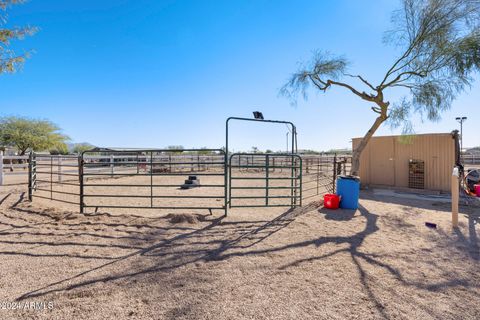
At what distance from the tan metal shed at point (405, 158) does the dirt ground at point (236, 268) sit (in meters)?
3.83

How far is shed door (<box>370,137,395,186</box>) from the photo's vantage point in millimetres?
8906

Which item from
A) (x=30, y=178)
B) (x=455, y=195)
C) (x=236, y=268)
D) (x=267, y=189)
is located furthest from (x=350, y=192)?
(x=30, y=178)

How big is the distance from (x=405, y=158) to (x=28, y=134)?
30814 mm

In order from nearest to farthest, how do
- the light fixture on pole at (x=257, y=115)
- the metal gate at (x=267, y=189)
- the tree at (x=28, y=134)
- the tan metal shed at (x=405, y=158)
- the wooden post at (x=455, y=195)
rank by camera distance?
1. the wooden post at (x=455, y=195)
2. the metal gate at (x=267, y=189)
3. the light fixture on pole at (x=257, y=115)
4. the tan metal shed at (x=405, y=158)
5. the tree at (x=28, y=134)

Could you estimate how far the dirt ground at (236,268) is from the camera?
2021 mm

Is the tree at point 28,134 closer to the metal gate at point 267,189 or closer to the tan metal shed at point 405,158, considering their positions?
the metal gate at point 267,189

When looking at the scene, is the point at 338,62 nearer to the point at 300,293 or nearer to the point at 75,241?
the point at 300,293

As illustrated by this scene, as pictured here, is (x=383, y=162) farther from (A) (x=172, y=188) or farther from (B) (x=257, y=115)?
(A) (x=172, y=188)

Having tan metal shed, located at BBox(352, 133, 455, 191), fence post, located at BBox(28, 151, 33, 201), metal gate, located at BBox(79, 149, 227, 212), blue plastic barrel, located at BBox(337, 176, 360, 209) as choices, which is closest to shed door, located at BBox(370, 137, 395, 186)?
tan metal shed, located at BBox(352, 133, 455, 191)

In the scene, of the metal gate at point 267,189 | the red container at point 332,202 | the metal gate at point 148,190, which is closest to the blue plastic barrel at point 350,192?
the red container at point 332,202

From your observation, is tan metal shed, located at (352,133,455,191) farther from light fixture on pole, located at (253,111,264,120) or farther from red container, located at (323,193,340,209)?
light fixture on pole, located at (253,111,264,120)

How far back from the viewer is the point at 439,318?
1.90m

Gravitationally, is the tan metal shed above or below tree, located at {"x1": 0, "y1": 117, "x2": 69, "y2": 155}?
below

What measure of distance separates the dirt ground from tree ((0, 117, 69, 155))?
24770 millimetres
